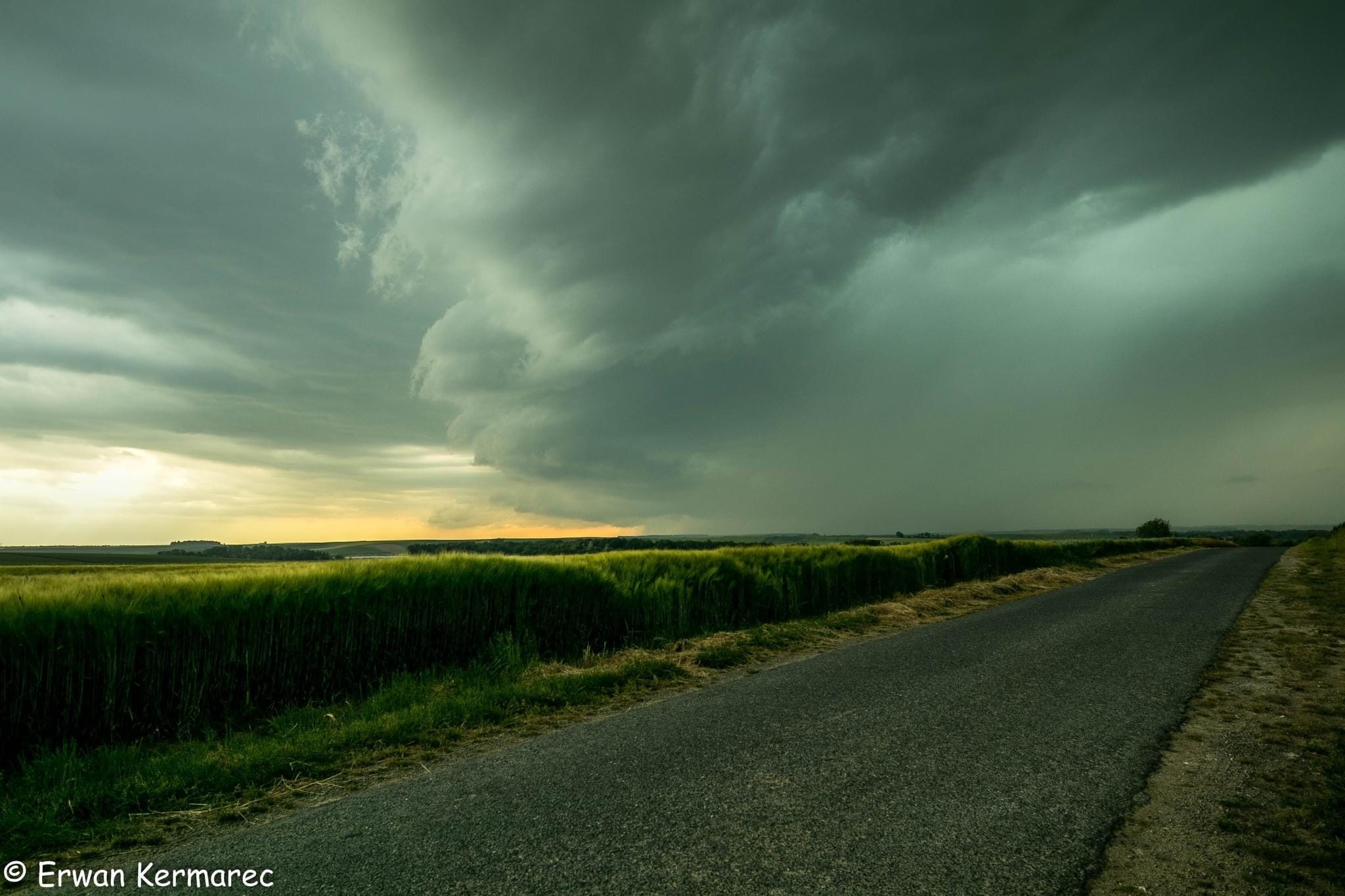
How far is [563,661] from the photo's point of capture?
35.3 ft

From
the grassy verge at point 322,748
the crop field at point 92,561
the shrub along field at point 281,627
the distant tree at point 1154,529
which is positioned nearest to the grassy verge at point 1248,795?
the grassy verge at point 322,748

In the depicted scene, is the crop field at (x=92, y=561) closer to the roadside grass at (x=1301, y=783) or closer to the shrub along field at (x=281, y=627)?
the shrub along field at (x=281, y=627)

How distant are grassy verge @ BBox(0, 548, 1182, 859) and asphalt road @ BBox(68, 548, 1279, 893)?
24.3 inches

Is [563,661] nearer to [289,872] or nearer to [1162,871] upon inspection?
[289,872]

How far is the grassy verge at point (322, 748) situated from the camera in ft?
15.6

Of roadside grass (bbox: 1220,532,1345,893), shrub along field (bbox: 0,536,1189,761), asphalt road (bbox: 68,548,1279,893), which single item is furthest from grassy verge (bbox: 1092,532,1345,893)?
shrub along field (bbox: 0,536,1189,761)

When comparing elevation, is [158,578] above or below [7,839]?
above

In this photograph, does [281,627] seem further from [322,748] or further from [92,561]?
[92,561]

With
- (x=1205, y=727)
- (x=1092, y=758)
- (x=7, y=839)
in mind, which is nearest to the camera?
(x=7, y=839)

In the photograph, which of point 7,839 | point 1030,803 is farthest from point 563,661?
point 1030,803

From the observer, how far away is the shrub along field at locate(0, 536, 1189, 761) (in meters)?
7.23

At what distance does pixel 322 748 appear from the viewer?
6.09m

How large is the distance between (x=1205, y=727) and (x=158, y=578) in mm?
12156

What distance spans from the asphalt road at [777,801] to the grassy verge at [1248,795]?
8.0 inches
